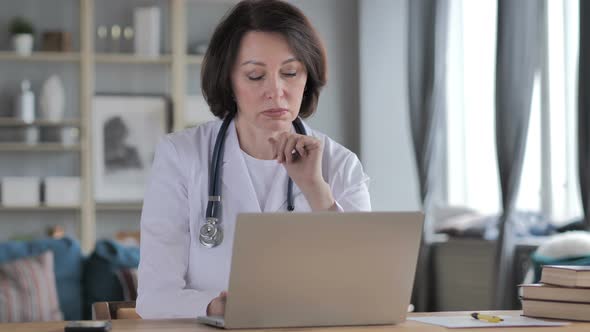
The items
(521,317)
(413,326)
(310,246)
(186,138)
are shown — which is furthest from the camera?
(186,138)

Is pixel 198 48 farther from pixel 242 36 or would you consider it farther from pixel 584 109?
pixel 242 36

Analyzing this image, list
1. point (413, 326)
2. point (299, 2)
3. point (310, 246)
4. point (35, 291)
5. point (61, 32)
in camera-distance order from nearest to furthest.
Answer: point (310, 246) < point (413, 326) < point (35, 291) < point (61, 32) < point (299, 2)

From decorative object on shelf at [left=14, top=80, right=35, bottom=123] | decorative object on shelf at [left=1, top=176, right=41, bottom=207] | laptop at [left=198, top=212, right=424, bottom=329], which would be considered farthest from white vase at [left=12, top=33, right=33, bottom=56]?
laptop at [left=198, top=212, right=424, bottom=329]

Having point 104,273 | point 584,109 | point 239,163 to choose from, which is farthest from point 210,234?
point 584,109

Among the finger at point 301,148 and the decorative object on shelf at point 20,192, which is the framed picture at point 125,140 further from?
the finger at point 301,148

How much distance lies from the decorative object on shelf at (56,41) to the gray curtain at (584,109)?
13.0 ft

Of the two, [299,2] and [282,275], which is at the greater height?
[299,2]

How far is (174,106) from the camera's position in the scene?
7.41 metres

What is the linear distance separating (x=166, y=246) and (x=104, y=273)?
2.90 metres

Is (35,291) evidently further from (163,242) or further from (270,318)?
(270,318)

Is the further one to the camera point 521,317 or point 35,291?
point 35,291

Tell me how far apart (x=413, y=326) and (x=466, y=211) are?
14.8 ft

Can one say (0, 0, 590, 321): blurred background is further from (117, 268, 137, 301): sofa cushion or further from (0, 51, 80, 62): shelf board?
(117, 268, 137, 301): sofa cushion

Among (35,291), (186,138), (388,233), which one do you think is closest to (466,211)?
(35,291)
